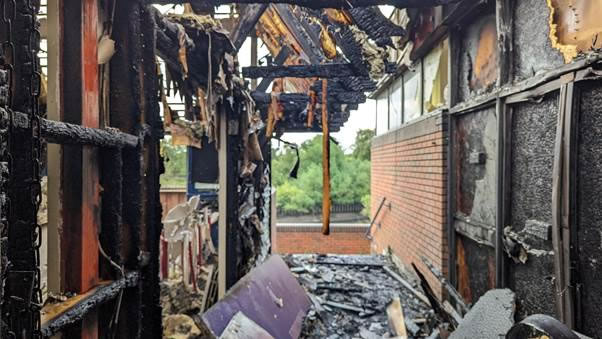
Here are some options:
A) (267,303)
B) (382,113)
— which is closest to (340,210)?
(382,113)

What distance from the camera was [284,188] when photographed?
21594 millimetres

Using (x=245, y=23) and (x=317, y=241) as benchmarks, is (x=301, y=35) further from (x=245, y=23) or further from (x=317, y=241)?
(x=317, y=241)

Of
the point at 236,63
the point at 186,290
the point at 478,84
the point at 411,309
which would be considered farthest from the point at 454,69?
the point at 186,290

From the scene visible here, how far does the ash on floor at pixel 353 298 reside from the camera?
4.70 metres

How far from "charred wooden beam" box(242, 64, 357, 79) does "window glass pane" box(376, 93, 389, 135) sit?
5248mm

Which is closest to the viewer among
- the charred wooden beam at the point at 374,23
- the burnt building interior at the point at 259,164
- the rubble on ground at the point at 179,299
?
the burnt building interior at the point at 259,164

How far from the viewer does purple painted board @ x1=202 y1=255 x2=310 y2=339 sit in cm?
361

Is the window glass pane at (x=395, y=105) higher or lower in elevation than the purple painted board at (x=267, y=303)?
higher

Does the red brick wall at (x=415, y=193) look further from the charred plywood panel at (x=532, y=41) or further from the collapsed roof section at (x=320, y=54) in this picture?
the charred plywood panel at (x=532, y=41)

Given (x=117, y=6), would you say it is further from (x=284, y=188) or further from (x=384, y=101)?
(x=284, y=188)

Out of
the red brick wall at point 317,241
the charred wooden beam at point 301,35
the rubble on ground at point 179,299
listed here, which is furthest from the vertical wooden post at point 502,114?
the red brick wall at point 317,241

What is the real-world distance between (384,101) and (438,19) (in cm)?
444

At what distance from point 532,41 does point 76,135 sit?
132 inches

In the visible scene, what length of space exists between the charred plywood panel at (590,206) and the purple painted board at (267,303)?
2822 millimetres
